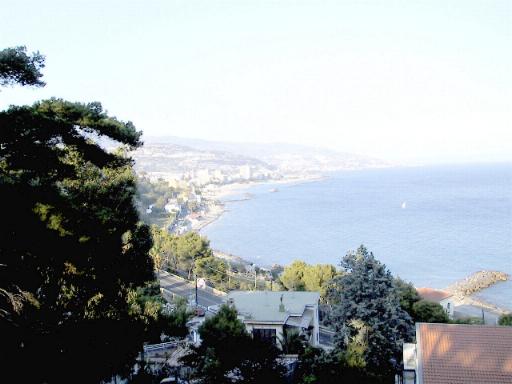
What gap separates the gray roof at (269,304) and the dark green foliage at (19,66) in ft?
34.0

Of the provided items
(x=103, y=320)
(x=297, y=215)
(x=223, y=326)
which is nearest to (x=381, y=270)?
(x=223, y=326)

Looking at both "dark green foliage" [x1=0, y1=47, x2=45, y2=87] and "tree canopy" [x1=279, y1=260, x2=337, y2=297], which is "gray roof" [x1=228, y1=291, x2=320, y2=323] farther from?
"dark green foliage" [x1=0, y1=47, x2=45, y2=87]

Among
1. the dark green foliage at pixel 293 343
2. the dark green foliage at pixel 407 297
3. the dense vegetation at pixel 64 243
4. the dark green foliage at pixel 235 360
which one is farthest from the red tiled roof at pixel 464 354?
the dark green foliage at pixel 407 297

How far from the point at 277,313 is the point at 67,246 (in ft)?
30.4

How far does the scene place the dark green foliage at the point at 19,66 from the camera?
6.47 meters

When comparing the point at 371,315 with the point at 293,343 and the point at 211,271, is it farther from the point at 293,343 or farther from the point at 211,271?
the point at 211,271

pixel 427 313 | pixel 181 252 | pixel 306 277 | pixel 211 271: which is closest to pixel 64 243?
pixel 427 313

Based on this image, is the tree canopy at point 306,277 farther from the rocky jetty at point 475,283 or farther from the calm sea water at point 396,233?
the calm sea water at point 396,233

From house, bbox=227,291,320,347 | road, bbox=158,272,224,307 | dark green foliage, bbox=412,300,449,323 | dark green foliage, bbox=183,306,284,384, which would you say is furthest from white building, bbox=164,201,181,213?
dark green foliage, bbox=183,306,284,384

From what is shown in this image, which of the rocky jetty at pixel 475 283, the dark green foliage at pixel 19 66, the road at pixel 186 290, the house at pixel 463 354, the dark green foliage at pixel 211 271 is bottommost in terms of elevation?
the rocky jetty at pixel 475 283

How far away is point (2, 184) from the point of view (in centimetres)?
673

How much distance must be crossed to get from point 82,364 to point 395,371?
7.05 meters

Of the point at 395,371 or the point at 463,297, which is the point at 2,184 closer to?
the point at 395,371

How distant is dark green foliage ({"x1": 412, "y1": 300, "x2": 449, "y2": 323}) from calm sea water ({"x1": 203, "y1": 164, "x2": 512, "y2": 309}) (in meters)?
18.8
